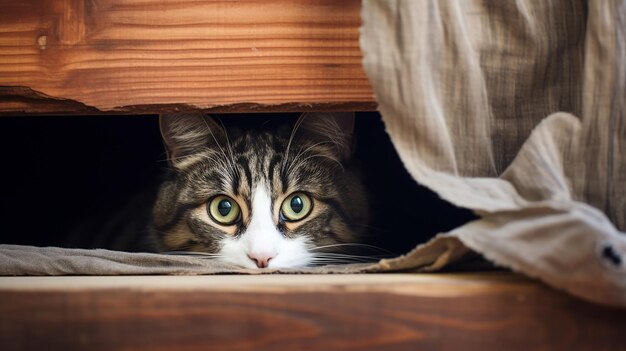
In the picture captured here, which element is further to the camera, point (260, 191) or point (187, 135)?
point (187, 135)

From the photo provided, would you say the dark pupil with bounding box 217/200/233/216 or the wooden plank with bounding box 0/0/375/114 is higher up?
the wooden plank with bounding box 0/0/375/114

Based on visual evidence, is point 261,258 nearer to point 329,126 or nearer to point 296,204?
point 296,204

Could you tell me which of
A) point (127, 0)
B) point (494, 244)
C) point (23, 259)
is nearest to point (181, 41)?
point (127, 0)

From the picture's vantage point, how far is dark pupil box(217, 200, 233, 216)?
4.90 feet

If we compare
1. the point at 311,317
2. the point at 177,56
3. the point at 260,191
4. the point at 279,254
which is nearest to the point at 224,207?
the point at 260,191

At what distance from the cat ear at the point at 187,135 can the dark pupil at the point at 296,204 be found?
0.91 ft

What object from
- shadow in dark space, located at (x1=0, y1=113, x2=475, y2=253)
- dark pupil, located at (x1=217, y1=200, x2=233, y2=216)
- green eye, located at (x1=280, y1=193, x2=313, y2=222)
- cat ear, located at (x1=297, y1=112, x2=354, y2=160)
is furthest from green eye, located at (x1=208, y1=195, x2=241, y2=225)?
shadow in dark space, located at (x1=0, y1=113, x2=475, y2=253)

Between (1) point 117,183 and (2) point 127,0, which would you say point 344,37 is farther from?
(1) point 117,183

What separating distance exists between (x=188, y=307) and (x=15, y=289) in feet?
0.87

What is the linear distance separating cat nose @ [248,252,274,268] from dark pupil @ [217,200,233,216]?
24cm

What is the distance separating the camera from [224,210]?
58.9 inches

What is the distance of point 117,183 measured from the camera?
208 cm

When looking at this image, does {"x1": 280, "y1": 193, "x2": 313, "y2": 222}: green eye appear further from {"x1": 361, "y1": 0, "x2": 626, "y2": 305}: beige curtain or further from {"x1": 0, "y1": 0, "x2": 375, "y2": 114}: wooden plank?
{"x1": 361, "y1": 0, "x2": 626, "y2": 305}: beige curtain

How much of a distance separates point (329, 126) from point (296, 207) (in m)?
0.26
